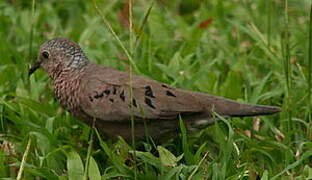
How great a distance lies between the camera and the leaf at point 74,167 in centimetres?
428

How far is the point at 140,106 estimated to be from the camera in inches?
179

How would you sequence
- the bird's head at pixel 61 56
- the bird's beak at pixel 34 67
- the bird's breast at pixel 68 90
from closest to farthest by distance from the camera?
1. the bird's breast at pixel 68 90
2. the bird's head at pixel 61 56
3. the bird's beak at pixel 34 67

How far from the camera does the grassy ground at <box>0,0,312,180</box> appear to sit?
4422 mm

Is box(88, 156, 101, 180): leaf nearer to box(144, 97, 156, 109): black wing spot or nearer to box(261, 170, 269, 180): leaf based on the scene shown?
box(144, 97, 156, 109): black wing spot

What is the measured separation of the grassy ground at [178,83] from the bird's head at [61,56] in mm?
278

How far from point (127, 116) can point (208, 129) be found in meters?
0.73

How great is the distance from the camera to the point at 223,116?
466 centimetres

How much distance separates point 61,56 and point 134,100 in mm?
693

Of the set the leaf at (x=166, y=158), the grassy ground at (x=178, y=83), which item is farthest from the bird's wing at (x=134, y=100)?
the leaf at (x=166, y=158)

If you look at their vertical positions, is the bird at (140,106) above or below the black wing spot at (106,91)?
below

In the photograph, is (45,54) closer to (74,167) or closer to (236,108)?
(74,167)

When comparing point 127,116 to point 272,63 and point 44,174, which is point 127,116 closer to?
point 44,174

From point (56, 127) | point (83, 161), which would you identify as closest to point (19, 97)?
point (56, 127)

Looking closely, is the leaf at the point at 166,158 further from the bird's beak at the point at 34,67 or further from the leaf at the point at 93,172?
the bird's beak at the point at 34,67
